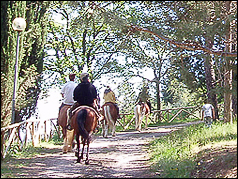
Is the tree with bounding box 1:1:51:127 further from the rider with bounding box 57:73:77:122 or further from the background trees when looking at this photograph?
the rider with bounding box 57:73:77:122

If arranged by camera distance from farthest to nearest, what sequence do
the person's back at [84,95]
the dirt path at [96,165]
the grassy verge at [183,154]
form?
the person's back at [84,95], the dirt path at [96,165], the grassy verge at [183,154]

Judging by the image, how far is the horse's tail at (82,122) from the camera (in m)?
9.08

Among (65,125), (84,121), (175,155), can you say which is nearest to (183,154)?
(175,155)

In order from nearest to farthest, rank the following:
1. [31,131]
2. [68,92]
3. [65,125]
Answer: [65,125] < [68,92] < [31,131]

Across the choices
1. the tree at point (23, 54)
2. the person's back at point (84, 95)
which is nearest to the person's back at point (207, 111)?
the person's back at point (84, 95)

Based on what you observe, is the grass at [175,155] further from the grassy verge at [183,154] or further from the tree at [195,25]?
the tree at [195,25]

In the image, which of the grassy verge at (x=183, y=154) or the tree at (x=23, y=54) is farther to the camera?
the tree at (x=23, y=54)

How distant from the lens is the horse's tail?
908cm

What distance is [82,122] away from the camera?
9109mm

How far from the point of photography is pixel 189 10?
12.3 m

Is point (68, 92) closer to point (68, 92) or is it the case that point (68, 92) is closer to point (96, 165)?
point (68, 92)

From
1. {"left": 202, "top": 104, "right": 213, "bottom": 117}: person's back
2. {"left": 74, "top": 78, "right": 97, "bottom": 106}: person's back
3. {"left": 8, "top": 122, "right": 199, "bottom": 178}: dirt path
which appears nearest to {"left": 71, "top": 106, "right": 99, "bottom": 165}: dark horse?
{"left": 74, "top": 78, "right": 97, "bottom": 106}: person's back

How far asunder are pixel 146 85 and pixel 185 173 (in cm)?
1615

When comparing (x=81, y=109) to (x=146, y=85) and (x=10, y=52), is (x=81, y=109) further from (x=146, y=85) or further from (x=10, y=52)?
(x=146, y=85)
